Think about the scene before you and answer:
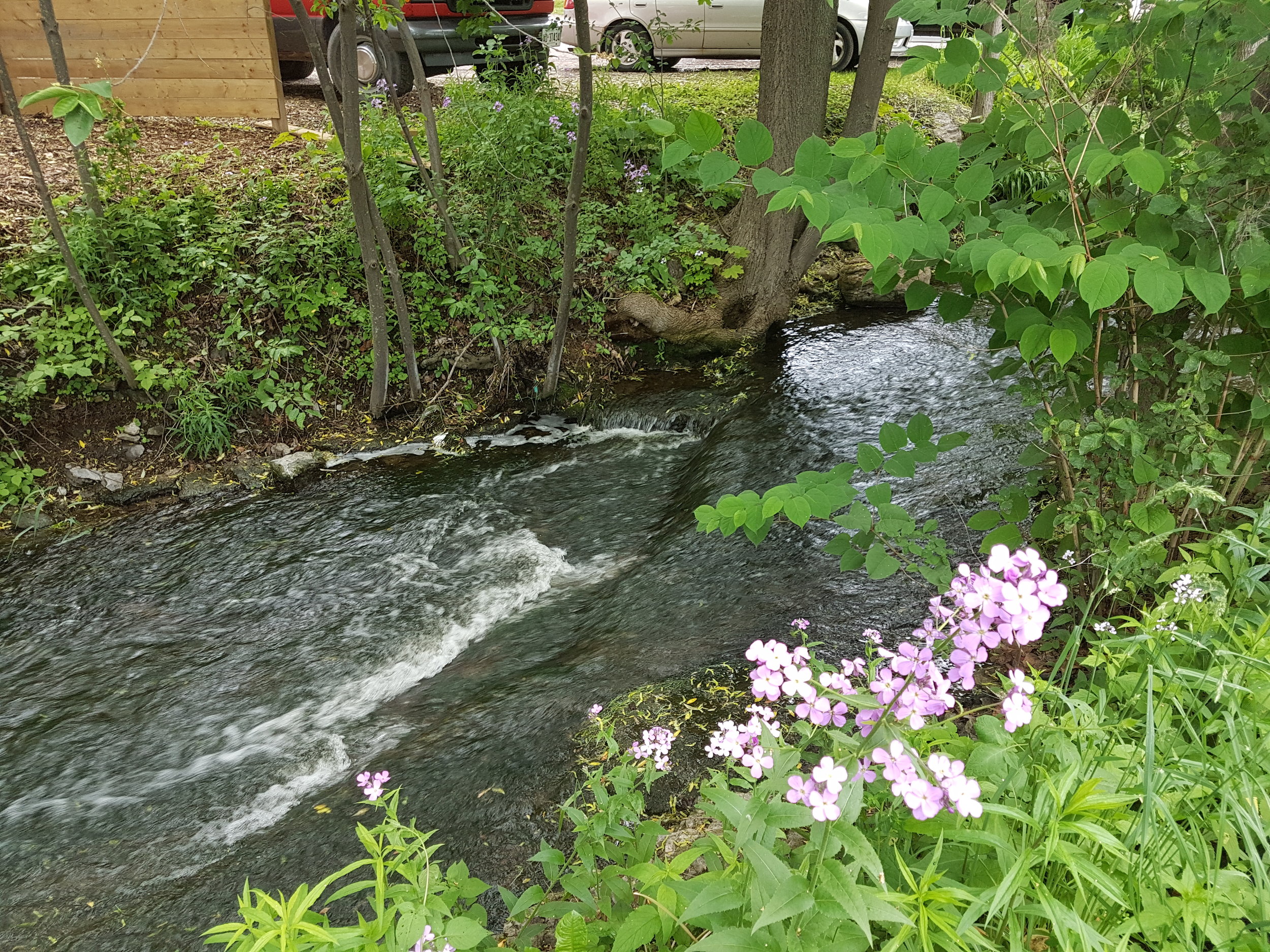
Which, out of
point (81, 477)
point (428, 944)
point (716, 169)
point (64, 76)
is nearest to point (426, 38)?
point (64, 76)

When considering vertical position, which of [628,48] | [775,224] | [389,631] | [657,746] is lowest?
[389,631]

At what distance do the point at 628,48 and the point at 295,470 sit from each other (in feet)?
15.5

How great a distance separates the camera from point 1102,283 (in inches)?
63.1

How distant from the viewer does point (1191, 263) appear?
1948 mm

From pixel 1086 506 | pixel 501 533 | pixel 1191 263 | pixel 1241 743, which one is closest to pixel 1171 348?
pixel 1191 263

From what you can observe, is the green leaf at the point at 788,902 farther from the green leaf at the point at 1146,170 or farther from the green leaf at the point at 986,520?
the green leaf at the point at 986,520

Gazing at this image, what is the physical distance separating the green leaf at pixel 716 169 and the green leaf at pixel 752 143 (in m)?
0.03

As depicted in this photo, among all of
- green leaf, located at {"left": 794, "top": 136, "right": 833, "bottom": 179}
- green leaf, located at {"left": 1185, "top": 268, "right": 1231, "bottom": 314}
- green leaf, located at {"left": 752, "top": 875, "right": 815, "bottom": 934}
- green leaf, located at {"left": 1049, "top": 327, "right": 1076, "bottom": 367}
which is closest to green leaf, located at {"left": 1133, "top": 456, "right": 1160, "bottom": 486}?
green leaf, located at {"left": 1049, "top": 327, "right": 1076, "bottom": 367}

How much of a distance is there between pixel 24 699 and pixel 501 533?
7.95ft

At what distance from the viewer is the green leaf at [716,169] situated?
72.2 inches

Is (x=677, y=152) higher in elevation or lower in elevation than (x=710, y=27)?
lower

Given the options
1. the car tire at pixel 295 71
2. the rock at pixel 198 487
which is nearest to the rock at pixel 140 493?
the rock at pixel 198 487

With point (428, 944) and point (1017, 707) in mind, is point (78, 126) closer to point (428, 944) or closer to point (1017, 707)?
point (428, 944)

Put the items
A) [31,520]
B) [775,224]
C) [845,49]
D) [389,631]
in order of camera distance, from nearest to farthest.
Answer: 1. [389,631]
2. [31,520]
3. [775,224]
4. [845,49]
